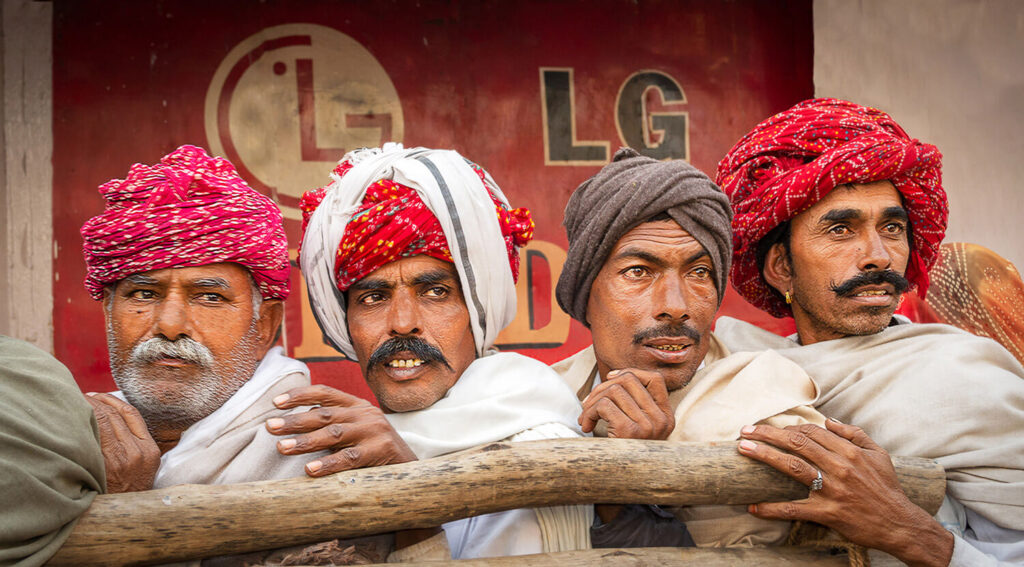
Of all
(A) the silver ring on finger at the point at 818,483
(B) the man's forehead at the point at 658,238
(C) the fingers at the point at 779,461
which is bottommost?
(A) the silver ring on finger at the point at 818,483

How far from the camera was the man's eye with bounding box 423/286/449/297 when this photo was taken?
2.62 m

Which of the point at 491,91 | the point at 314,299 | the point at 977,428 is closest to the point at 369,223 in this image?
the point at 314,299

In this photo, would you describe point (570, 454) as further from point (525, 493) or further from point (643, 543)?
point (643, 543)

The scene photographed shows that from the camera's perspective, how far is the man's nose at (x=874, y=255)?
108 inches

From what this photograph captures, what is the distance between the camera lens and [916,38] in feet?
15.6

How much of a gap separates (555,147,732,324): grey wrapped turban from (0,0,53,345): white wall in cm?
291

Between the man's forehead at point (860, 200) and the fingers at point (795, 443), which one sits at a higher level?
the man's forehead at point (860, 200)

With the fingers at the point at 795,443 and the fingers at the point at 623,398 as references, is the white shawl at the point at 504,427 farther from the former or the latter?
the fingers at the point at 795,443

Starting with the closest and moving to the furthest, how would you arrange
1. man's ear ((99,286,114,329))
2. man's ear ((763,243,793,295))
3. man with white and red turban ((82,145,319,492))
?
1. man with white and red turban ((82,145,319,492))
2. man's ear ((99,286,114,329))
3. man's ear ((763,243,793,295))

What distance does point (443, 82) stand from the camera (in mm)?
4660

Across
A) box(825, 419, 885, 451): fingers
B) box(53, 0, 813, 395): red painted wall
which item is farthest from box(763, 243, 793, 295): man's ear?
box(53, 0, 813, 395): red painted wall

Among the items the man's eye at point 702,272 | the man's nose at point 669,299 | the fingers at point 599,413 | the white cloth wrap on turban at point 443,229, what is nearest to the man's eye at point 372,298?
the white cloth wrap on turban at point 443,229

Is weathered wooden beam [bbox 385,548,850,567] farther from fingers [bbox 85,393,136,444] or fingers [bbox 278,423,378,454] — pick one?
fingers [bbox 85,393,136,444]

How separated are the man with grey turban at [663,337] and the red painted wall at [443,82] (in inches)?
73.1
